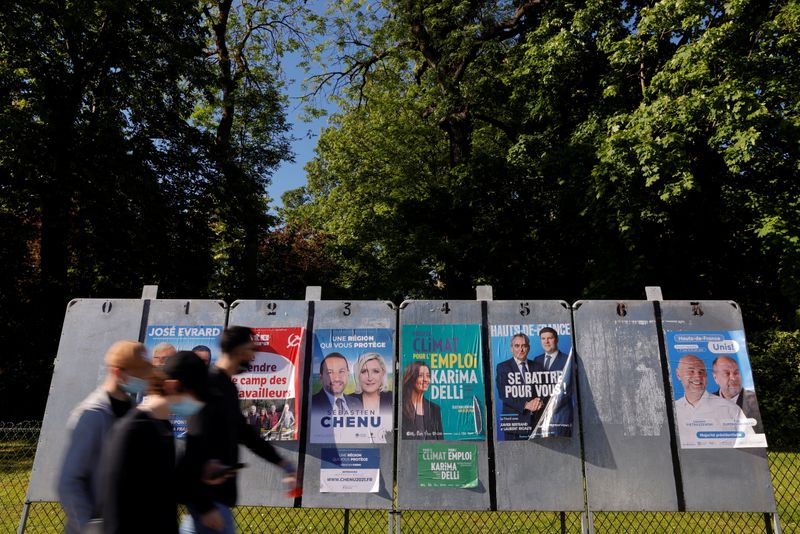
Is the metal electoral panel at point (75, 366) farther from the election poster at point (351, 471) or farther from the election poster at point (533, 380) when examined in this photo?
the election poster at point (533, 380)

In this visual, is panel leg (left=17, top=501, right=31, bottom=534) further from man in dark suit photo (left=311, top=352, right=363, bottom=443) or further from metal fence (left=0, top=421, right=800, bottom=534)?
man in dark suit photo (left=311, top=352, right=363, bottom=443)

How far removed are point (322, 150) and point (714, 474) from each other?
21822mm

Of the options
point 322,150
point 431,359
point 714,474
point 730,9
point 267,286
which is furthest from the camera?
point 322,150

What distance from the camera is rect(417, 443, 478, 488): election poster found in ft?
16.6

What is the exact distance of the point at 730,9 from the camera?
381 inches

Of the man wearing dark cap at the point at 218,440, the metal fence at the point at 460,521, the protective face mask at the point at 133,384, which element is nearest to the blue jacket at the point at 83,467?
the protective face mask at the point at 133,384

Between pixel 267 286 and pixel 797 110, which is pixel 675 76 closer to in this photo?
pixel 797 110

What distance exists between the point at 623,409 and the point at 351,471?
8.92 feet

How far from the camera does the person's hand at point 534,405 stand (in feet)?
17.1

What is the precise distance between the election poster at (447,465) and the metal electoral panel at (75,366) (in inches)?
130

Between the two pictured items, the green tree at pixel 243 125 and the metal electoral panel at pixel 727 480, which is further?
the green tree at pixel 243 125

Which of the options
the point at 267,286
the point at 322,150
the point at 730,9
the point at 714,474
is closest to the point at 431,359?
the point at 714,474

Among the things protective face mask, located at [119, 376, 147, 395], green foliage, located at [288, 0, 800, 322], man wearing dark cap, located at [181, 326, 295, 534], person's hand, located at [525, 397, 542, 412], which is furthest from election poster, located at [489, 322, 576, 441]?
green foliage, located at [288, 0, 800, 322]

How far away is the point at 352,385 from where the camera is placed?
5.38 meters
